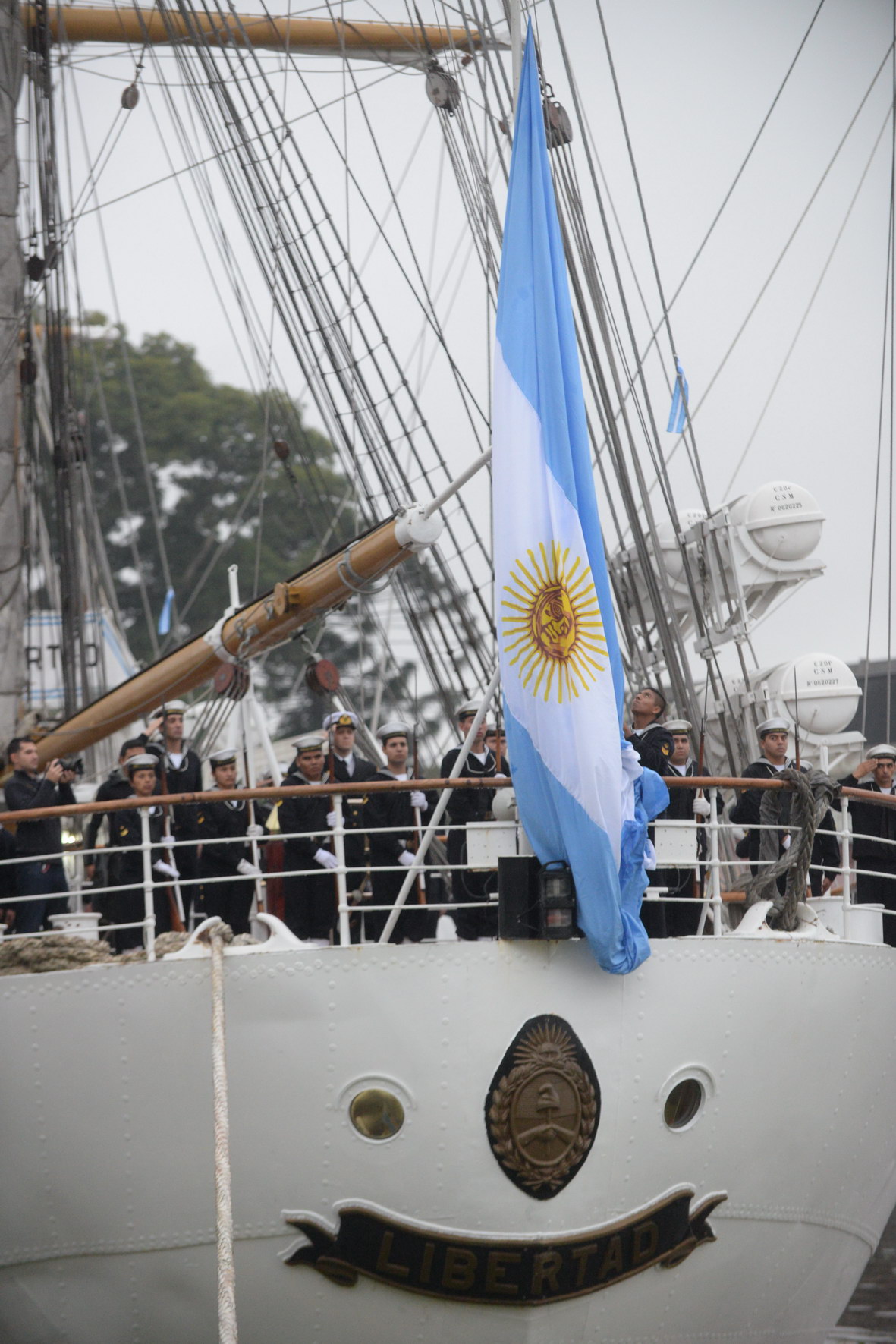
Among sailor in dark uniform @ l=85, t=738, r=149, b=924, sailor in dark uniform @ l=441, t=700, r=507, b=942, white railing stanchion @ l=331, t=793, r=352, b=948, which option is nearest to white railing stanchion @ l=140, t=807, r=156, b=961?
white railing stanchion @ l=331, t=793, r=352, b=948

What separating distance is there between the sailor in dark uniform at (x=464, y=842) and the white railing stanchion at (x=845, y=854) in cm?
188

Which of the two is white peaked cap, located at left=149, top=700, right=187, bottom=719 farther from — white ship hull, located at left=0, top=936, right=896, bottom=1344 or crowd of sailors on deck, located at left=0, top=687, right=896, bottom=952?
white ship hull, located at left=0, top=936, right=896, bottom=1344

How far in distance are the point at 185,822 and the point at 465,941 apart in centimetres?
266

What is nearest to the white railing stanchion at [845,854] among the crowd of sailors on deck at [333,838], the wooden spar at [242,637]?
the crowd of sailors on deck at [333,838]

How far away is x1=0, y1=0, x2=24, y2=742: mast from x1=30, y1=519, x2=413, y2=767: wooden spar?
7.57ft

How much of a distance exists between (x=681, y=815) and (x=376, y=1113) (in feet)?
8.93

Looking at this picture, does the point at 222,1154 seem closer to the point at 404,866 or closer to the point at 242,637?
the point at 404,866

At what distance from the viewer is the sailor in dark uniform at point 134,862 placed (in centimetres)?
1002

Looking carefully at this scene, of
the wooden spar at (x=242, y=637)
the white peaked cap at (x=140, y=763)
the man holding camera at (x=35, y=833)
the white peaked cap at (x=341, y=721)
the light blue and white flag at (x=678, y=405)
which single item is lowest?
the man holding camera at (x=35, y=833)

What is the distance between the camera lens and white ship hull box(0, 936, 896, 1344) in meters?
8.32

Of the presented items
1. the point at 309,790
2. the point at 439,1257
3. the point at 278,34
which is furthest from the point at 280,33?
the point at 439,1257

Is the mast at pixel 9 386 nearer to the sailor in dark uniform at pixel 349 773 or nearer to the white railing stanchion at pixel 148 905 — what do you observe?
the sailor in dark uniform at pixel 349 773

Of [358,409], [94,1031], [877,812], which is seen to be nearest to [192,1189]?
[94,1031]

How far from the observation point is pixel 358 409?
1525cm
